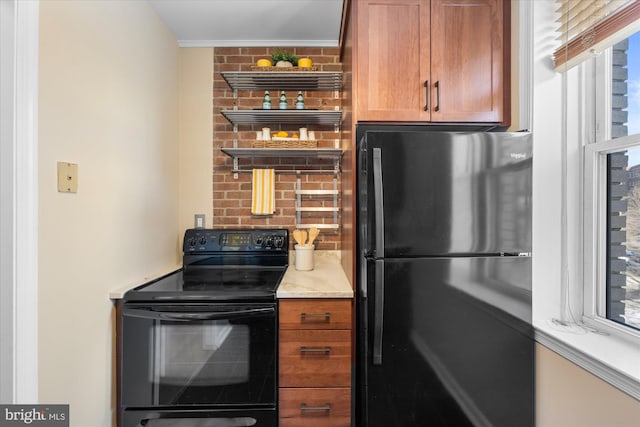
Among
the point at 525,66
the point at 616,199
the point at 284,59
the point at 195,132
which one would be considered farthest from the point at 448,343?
the point at 195,132

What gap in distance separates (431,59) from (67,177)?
1.71m

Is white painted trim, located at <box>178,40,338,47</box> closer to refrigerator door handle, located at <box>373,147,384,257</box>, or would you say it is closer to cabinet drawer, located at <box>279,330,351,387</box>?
refrigerator door handle, located at <box>373,147,384,257</box>

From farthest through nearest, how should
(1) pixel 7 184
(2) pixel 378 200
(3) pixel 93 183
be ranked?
(3) pixel 93 183, (2) pixel 378 200, (1) pixel 7 184

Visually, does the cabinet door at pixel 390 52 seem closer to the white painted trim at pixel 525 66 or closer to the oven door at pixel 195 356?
the white painted trim at pixel 525 66

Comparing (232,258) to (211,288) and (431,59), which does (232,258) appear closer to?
(211,288)

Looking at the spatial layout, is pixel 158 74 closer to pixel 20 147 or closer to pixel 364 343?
pixel 20 147

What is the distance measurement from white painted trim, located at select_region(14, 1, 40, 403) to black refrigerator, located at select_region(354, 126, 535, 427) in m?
1.24

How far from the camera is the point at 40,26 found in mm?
1119

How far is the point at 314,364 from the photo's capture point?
1515 millimetres

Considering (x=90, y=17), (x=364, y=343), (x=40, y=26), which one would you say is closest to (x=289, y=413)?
(x=364, y=343)

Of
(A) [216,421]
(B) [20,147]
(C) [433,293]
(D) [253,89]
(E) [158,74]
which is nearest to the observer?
(B) [20,147]

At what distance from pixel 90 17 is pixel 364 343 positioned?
74.7 inches

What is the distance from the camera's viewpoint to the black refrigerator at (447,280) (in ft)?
4.31

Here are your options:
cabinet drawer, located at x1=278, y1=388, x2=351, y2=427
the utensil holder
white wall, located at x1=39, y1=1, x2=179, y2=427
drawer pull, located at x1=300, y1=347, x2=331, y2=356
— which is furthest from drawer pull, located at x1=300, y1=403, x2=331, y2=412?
white wall, located at x1=39, y1=1, x2=179, y2=427
